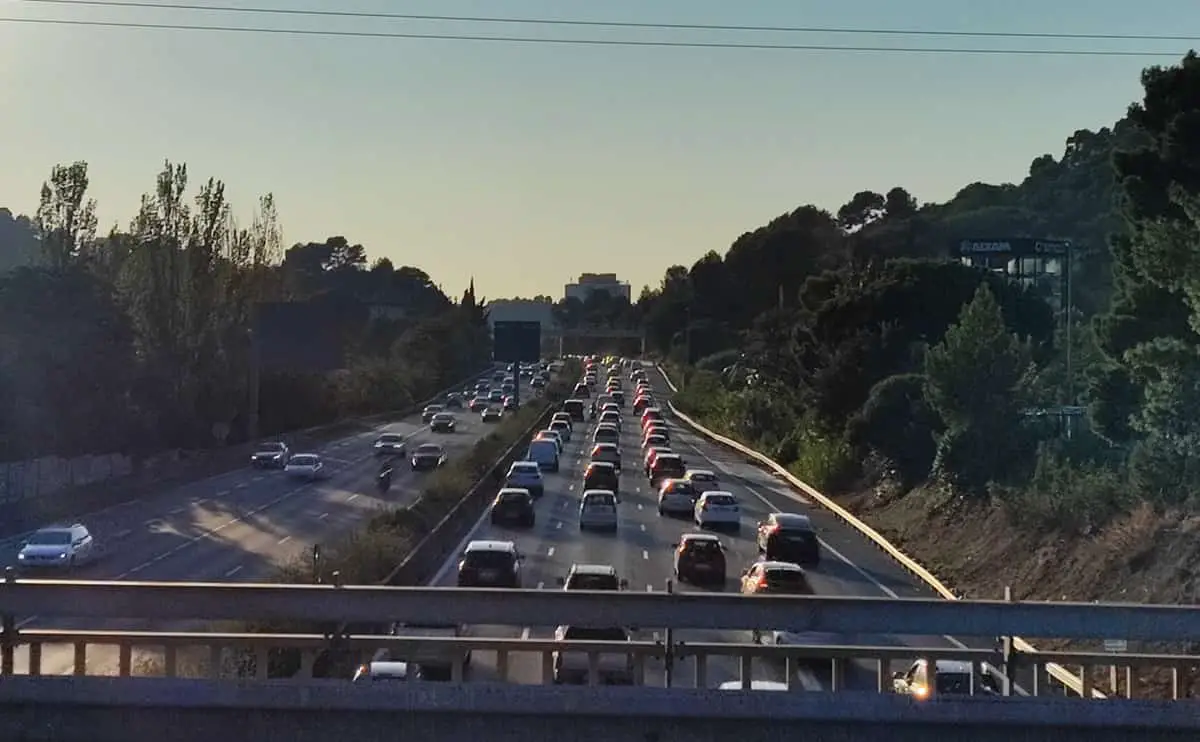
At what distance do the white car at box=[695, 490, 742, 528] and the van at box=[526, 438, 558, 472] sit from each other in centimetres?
1823

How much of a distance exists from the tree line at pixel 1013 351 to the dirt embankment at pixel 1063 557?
26.5 inches

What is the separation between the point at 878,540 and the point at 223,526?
58.8 ft

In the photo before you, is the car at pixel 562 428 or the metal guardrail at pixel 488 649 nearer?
the metal guardrail at pixel 488 649

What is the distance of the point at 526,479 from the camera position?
5225 cm

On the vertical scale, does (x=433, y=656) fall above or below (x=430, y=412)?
above

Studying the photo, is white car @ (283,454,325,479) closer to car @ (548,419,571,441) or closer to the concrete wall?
car @ (548,419,571,441)

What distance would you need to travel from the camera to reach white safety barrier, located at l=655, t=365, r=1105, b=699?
44.0 ft

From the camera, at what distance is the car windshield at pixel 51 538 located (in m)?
33.3

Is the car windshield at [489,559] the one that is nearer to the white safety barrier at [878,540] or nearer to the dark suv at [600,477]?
the white safety barrier at [878,540]

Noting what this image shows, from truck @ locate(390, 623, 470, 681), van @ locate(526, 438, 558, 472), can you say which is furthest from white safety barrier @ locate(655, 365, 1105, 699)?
van @ locate(526, 438, 558, 472)

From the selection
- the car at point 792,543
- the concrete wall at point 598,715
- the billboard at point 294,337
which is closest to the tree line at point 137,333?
the billboard at point 294,337

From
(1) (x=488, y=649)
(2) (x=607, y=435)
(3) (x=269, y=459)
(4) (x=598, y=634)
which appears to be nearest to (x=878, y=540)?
(4) (x=598, y=634)

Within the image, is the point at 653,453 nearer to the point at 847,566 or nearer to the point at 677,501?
the point at 677,501

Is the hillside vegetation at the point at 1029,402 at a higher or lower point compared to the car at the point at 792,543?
higher
